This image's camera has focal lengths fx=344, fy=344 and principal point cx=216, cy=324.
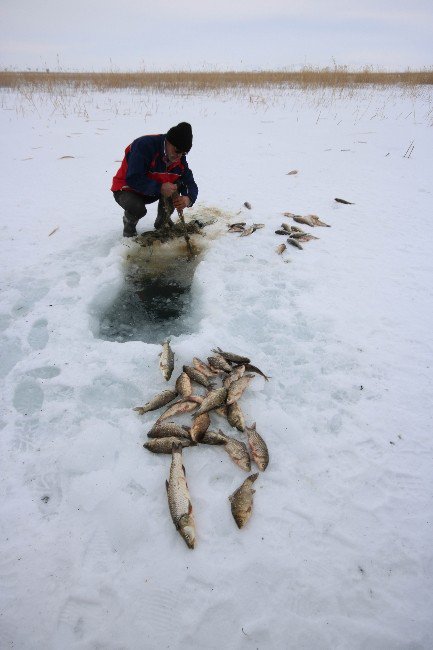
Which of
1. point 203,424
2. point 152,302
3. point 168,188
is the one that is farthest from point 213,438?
point 168,188

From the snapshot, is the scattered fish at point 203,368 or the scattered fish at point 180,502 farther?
the scattered fish at point 203,368

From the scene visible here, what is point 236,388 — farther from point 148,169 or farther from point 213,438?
point 148,169

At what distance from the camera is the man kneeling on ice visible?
3.76 m

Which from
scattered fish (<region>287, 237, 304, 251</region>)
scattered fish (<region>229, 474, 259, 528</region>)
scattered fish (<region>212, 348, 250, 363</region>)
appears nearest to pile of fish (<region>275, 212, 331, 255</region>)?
scattered fish (<region>287, 237, 304, 251</region>)

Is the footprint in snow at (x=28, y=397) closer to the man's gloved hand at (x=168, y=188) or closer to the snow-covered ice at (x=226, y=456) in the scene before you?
the snow-covered ice at (x=226, y=456)

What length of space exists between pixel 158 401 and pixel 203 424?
1.24ft

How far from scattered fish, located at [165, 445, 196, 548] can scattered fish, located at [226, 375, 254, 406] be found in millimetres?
568

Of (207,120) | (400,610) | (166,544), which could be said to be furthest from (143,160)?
(207,120)

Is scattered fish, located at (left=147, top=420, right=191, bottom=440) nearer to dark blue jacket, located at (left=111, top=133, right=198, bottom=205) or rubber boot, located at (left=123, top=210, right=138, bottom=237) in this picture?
dark blue jacket, located at (left=111, top=133, right=198, bottom=205)

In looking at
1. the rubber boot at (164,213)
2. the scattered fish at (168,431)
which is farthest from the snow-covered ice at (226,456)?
the rubber boot at (164,213)

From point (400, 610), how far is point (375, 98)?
1788 cm

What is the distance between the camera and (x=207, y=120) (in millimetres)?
11438

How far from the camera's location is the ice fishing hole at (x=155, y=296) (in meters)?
3.32

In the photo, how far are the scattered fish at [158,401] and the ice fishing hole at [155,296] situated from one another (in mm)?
755
